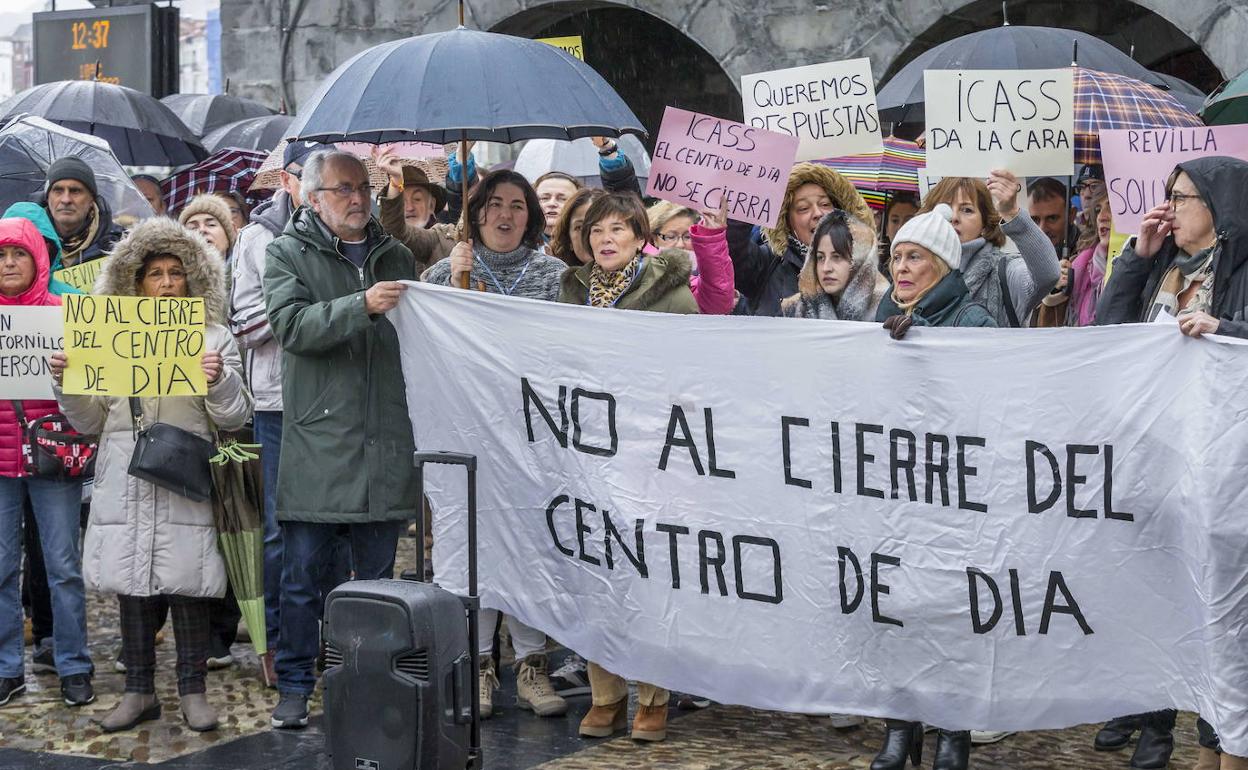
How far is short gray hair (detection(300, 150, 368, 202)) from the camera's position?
Answer: 621 cm

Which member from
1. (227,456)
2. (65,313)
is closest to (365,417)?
(227,456)

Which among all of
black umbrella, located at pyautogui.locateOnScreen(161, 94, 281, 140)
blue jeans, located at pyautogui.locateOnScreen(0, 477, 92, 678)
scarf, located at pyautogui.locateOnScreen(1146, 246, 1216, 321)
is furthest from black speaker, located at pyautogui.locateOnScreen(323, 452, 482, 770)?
black umbrella, located at pyautogui.locateOnScreen(161, 94, 281, 140)

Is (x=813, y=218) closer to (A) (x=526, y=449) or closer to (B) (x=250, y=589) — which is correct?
(A) (x=526, y=449)

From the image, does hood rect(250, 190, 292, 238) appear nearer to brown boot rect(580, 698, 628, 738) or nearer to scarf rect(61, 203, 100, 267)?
scarf rect(61, 203, 100, 267)

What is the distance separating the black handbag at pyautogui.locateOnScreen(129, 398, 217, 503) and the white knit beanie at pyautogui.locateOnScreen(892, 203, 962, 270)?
261cm

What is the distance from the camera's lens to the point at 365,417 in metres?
6.16

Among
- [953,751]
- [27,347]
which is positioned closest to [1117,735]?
[953,751]

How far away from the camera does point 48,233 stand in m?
7.03

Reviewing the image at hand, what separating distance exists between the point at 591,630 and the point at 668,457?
67 cm

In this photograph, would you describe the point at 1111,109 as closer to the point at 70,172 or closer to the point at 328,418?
the point at 328,418

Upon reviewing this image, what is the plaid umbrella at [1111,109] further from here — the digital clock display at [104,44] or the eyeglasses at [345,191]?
the digital clock display at [104,44]

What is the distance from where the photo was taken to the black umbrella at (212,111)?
14258 millimetres

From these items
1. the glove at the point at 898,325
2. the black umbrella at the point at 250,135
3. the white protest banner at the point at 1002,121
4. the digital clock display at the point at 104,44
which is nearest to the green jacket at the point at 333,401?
the glove at the point at 898,325

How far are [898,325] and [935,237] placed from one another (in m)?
0.55
